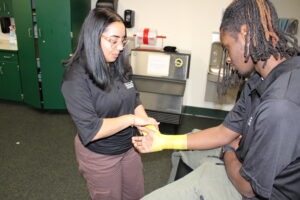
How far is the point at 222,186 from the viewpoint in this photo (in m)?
1.13

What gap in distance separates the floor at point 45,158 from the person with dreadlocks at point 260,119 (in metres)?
1.04

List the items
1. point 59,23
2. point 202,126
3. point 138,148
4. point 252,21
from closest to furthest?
point 252,21
point 138,148
point 59,23
point 202,126

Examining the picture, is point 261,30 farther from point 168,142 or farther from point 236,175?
point 168,142

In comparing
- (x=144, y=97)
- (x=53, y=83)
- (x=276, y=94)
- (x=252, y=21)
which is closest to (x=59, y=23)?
(x=53, y=83)

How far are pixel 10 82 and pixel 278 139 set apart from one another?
386 centimetres

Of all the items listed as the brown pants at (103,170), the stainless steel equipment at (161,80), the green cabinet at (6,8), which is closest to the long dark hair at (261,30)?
the brown pants at (103,170)

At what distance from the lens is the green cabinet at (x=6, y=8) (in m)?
3.43

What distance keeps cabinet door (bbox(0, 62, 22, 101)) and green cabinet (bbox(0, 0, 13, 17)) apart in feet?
2.36

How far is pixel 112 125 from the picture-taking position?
1144 millimetres

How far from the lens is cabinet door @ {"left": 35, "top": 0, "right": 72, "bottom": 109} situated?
300cm

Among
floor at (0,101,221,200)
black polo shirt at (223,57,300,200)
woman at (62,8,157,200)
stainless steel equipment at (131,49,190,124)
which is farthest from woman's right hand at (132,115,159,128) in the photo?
stainless steel equipment at (131,49,190,124)

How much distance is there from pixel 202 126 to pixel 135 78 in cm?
116

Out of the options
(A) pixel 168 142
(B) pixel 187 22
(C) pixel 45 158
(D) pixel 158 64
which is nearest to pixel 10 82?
(C) pixel 45 158

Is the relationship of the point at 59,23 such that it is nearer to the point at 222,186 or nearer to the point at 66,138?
the point at 66,138
